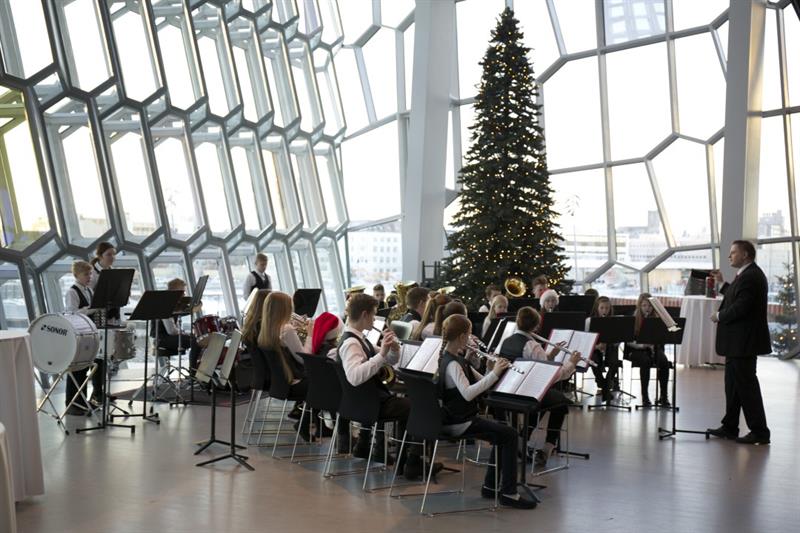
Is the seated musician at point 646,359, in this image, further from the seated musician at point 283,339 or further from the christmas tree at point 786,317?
the christmas tree at point 786,317

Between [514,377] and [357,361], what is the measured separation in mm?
1105

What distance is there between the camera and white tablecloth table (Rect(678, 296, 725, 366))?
14.1 m

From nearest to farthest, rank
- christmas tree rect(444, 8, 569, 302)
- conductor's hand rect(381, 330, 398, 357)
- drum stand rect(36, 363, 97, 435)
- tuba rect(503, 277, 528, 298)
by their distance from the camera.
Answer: conductor's hand rect(381, 330, 398, 357), drum stand rect(36, 363, 97, 435), tuba rect(503, 277, 528, 298), christmas tree rect(444, 8, 569, 302)

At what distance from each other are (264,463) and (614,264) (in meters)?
12.7

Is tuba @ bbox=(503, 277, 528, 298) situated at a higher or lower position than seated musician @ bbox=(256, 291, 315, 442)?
higher

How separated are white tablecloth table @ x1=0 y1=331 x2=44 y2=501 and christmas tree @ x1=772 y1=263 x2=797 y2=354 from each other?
13.8m

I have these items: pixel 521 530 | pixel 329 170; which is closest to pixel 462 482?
pixel 521 530

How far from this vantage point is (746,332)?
7.80 metres

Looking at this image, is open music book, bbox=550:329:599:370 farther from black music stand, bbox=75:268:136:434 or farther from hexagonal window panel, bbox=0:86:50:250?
hexagonal window panel, bbox=0:86:50:250

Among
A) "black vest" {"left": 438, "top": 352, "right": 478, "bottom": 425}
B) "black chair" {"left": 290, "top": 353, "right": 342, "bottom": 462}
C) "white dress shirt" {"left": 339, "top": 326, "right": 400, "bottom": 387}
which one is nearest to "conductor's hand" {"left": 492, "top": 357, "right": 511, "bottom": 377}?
"black vest" {"left": 438, "top": 352, "right": 478, "bottom": 425}

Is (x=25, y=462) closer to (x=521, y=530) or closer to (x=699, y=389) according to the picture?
(x=521, y=530)

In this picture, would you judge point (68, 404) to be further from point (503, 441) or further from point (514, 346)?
point (503, 441)

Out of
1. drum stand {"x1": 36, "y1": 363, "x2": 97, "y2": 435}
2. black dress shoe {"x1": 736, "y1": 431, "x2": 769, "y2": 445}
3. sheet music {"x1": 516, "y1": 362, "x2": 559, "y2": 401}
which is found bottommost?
black dress shoe {"x1": 736, "y1": 431, "x2": 769, "y2": 445}

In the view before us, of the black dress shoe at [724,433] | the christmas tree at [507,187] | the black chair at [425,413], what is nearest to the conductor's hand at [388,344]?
the black chair at [425,413]
